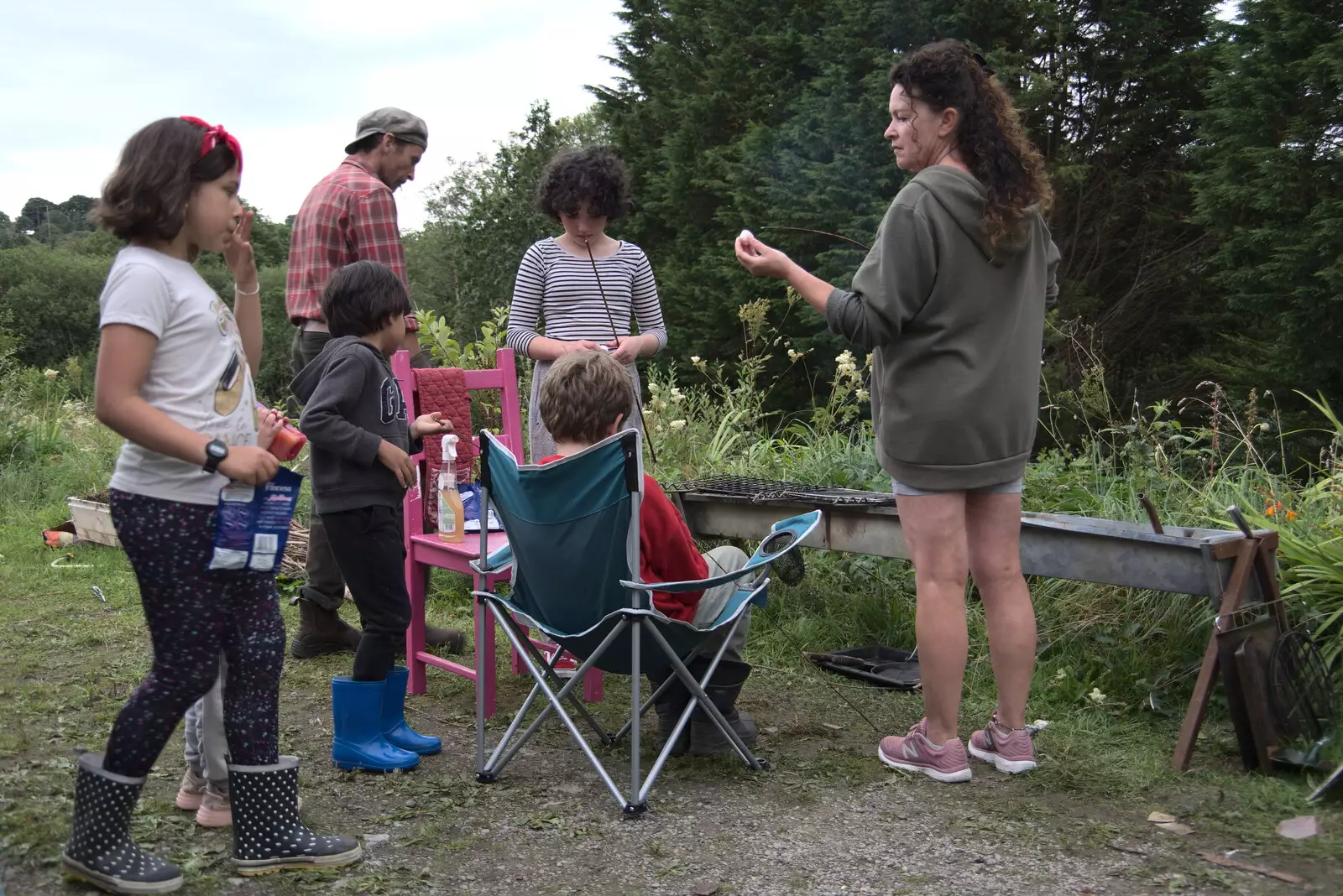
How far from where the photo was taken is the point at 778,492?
475cm

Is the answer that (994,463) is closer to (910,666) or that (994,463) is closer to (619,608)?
(619,608)

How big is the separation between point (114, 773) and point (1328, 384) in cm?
991

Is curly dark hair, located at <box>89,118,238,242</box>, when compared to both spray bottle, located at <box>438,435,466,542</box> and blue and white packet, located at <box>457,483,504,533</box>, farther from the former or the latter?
blue and white packet, located at <box>457,483,504,533</box>

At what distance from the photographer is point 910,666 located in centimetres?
449

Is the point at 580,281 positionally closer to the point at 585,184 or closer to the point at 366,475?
the point at 585,184

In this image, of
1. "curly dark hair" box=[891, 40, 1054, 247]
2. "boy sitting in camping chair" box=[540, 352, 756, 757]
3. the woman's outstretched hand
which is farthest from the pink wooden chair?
"curly dark hair" box=[891, 40, 1054, 247]

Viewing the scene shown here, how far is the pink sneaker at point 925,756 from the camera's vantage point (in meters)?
3.33

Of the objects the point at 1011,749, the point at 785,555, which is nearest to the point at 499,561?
the point at 785,555

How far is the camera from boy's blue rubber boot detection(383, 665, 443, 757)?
11.4 feet

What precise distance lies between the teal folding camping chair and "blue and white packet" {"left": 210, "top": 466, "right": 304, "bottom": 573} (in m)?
0.71

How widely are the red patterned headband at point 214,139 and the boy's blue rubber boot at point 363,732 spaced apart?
1.52 meters

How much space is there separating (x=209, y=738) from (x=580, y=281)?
7.27ft

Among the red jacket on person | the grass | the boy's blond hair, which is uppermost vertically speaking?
the boy's blond hair

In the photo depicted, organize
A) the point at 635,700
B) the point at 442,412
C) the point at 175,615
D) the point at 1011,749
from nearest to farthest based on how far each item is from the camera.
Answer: the point at 175,615 < the point at 635,700 < the point at 1011,749 < the point at 442,412
